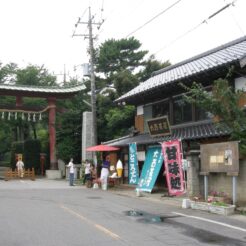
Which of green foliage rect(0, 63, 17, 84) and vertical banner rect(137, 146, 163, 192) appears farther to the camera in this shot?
green foliage rect(0, 63, 17, 84)

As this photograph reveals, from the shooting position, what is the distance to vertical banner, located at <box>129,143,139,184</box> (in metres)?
23.9

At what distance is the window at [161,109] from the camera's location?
24.3 meters

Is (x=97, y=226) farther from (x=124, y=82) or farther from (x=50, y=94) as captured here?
(x=50, y=94)

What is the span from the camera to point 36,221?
1191 cm

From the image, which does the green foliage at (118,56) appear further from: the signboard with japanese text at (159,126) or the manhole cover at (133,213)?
the manhole cover at (133,213)

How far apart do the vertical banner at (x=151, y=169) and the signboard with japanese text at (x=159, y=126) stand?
2.67 feet

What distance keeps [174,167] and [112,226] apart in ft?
27.8

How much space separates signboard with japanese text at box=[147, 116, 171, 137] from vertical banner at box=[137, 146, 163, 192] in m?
0.82

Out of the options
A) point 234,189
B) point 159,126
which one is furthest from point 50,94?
point 234,189

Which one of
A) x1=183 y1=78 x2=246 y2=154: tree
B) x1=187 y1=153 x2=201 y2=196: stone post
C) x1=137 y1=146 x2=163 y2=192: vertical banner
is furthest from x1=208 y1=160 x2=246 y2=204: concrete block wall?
x1=137 y1=146 x2=163 y2=192: vertical banner

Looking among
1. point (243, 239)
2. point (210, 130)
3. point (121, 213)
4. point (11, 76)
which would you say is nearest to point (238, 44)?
point (210, 130)

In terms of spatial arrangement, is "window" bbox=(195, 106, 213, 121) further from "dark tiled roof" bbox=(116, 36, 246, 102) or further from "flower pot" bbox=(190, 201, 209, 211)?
"flower pot" bbox=(190, 201, 209, 211)

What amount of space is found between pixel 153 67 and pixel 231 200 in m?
27.3

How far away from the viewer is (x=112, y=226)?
11.1m
